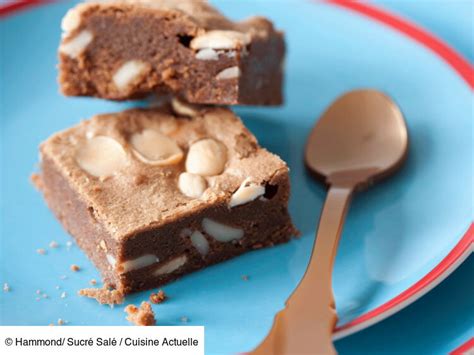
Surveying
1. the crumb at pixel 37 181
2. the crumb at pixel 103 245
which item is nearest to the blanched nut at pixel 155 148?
the crumb at pixel 103 245

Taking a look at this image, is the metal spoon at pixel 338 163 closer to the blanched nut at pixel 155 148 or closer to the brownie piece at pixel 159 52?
the brownie piece at pixel 159 52

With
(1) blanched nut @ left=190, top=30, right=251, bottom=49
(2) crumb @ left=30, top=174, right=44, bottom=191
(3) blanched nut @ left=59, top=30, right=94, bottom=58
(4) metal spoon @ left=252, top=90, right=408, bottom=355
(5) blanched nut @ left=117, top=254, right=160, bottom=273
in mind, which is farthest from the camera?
(2) crumb @ left=30, top=174, right=44, bottom=191

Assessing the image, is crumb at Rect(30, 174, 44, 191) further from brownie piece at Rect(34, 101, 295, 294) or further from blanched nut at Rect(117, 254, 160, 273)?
blanched nut at Rect(117, 254, 160, 273)

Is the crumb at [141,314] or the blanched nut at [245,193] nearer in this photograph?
the crumb at [141,314]

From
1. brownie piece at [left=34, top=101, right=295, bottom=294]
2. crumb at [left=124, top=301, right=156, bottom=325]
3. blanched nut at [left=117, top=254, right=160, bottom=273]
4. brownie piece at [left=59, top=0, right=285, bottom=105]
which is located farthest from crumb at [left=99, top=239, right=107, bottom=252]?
brownie piece at [left=59, top=0, right=285, bottom=105]

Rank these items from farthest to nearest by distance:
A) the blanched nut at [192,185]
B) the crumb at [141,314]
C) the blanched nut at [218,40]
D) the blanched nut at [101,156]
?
the blanched nut at [218,40] < the blanched nut at [101,156] < the blanched nut at [192,185] < the crumb at [141,314]

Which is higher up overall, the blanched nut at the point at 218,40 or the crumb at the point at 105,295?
the blanched nut at the point at 218,40

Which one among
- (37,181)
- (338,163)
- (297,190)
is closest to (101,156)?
(37,181)

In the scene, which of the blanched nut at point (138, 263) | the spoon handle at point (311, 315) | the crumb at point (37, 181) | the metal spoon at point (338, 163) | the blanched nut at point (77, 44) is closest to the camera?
the spoon handle at point (311, 315)
